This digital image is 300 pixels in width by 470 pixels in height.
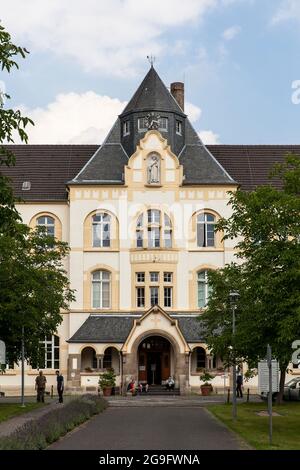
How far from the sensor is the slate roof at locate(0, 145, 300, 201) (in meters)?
70.1

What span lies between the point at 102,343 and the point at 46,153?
55.6ft

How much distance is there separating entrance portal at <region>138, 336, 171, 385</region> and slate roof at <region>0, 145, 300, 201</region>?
11.3 m

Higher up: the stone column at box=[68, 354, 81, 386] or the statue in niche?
the statue in niche

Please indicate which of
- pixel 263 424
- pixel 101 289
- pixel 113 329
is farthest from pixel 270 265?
pixel 101 289

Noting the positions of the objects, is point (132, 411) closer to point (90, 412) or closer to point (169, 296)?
point (90, 412)

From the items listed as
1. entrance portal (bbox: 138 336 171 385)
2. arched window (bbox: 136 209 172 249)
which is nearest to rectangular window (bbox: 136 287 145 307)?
entrance portal (bbox: 138 336 171 385)

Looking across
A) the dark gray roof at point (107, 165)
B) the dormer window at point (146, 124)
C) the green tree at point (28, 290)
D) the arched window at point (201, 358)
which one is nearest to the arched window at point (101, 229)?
the dark gray roof at point (107, 165)

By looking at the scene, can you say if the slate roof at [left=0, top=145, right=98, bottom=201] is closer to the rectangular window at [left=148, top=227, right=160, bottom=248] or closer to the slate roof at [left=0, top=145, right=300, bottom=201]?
the slate roof at [left=0, top=145, right=300, bottom=201]

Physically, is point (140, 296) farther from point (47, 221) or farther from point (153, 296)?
point (47, 221)

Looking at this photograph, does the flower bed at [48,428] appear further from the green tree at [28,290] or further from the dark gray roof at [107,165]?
the dark gray roof at [107,165]

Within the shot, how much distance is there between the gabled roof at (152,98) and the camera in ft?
229

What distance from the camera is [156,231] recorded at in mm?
67875

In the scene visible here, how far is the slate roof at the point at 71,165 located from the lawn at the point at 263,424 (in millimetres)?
25656

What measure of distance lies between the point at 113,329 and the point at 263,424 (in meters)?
32.0
